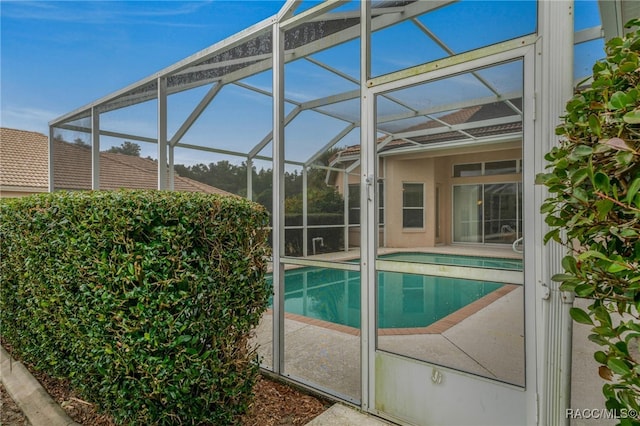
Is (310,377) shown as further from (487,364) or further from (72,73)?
(72,73)

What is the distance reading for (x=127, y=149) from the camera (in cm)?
691

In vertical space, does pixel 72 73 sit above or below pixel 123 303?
above

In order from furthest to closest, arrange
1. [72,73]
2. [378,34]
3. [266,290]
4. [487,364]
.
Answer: [72,73] → [378,34] → [266,290] → [487,364]

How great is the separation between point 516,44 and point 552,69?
29cm

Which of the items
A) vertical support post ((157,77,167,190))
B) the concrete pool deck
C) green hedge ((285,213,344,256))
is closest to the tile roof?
vertical support post ((157,77,167,190))

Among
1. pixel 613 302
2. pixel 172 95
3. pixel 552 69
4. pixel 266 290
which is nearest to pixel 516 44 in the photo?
pixel 552 69

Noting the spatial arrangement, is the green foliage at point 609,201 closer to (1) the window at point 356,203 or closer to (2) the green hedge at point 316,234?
(1) the window at point 356,203

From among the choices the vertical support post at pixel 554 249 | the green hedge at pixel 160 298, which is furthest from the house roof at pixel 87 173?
the vertical support post at pixel 554 249

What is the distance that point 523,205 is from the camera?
2.11 metres

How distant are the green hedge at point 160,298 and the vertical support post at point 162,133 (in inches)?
139

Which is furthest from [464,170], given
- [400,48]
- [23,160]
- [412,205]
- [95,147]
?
[23,160]

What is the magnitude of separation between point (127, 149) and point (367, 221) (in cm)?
628

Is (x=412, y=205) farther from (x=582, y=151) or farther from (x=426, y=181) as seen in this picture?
(x=582, y=151)

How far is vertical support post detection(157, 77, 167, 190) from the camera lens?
5.66 m
